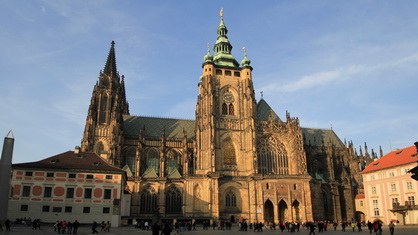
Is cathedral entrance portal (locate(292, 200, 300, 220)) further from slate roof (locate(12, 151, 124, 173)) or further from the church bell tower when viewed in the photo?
the church bell tower

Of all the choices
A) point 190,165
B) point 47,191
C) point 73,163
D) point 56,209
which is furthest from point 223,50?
point 56,209

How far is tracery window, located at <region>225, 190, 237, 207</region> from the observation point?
6206cm

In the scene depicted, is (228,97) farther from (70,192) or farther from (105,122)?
(70,192)

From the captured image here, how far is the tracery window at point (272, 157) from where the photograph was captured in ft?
215

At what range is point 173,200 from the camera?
64812mm

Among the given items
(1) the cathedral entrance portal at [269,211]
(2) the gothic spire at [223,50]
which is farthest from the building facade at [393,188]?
(2) the gothic spire at [223,50]

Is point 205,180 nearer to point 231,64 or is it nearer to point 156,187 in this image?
point 156,187

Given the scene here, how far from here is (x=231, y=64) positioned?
243ft

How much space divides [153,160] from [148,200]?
29.0ft

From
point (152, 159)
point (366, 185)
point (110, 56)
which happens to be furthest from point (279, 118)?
point (110, 56)

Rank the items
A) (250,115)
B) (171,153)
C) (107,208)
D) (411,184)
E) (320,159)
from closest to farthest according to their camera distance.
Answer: (107,208) < (411,184) < (250,115) < (171,153) < (320,159)

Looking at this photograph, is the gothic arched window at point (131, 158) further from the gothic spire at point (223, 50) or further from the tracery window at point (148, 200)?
the gothic spire at point (223, 50)

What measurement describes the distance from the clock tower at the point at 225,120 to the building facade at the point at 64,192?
1901 cm

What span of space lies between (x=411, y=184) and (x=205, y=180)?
31901 mm
